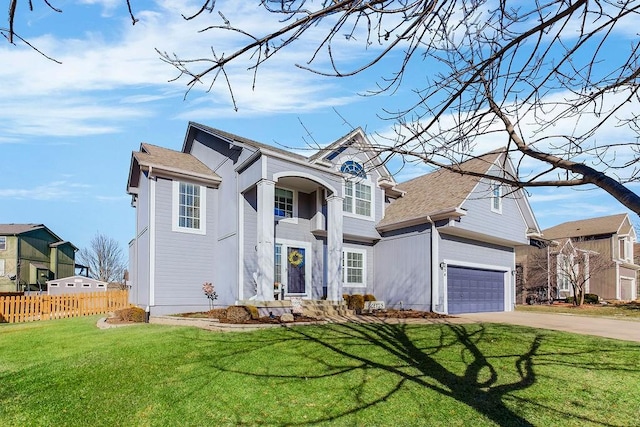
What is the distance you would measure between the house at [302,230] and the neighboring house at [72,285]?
18.7 metres

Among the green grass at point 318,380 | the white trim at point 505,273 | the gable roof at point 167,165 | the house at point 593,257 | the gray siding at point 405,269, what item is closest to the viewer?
the green grass at point 318,380

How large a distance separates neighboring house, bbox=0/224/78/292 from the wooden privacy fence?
24611 mm

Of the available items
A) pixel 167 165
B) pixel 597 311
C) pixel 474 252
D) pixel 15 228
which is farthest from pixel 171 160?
pixel 15 228

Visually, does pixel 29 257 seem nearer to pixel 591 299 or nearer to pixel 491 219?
pixel 491 219

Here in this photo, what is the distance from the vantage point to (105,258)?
48.0 metres

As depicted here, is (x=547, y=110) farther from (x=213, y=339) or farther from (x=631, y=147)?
(x=213, y=339)

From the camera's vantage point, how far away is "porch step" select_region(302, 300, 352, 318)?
13789 millimetres

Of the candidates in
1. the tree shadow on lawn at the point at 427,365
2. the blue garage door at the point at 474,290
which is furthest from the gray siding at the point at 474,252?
the tree shadow on lawn at the point at 427,365

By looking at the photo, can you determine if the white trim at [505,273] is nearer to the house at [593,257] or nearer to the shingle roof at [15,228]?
the house at [593,257]

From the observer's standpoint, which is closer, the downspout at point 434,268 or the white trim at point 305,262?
the white trim at point 305,262

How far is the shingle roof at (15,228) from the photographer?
3859 cm

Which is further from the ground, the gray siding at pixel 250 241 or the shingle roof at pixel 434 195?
the shingle roof at pixel 434 195

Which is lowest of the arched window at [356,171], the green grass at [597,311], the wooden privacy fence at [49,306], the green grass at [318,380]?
the green grass at [597,311]

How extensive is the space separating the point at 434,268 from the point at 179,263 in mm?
9460
